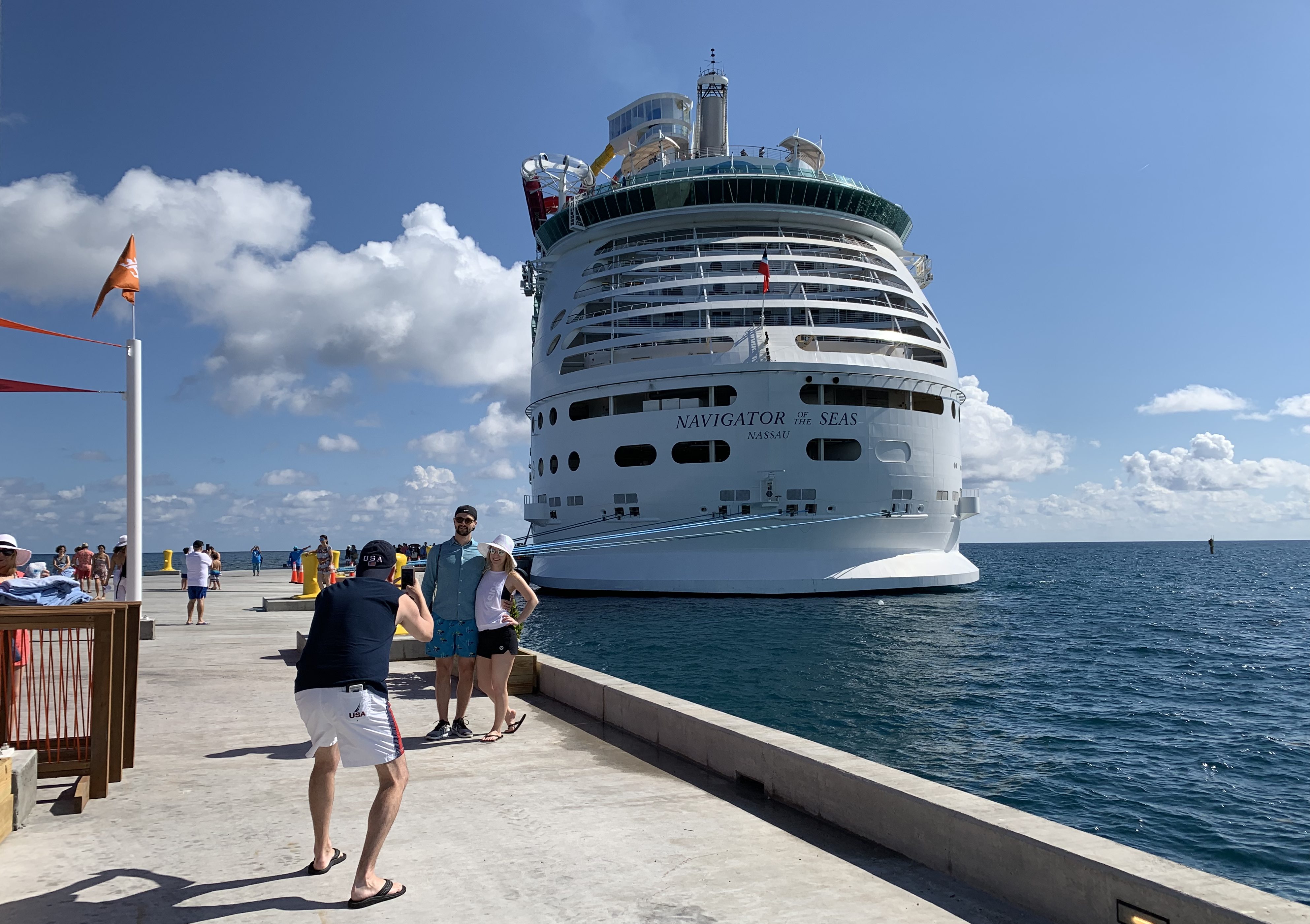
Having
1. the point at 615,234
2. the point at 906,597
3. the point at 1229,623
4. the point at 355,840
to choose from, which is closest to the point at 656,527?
the point at 906,597

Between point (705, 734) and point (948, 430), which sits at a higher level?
point (948, 430)

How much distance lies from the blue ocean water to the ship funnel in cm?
2237

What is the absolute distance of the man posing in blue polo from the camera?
7.46 metres

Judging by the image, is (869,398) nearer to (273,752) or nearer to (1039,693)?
(1039,693)

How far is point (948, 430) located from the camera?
99.6ft

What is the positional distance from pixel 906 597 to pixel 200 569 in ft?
68.6

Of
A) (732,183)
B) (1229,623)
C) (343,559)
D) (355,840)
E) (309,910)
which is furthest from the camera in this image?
(343,559)

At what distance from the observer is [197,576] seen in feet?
57.3

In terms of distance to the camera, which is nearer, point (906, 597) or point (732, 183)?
point (906, 597)

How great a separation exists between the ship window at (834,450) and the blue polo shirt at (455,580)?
20.7 m

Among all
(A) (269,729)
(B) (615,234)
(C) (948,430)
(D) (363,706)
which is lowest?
(A) (269,729)

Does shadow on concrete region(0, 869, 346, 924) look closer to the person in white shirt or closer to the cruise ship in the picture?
the person in white shirt

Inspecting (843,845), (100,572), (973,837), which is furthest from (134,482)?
(100,572)

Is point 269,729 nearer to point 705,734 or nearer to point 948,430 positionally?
point 705,734
